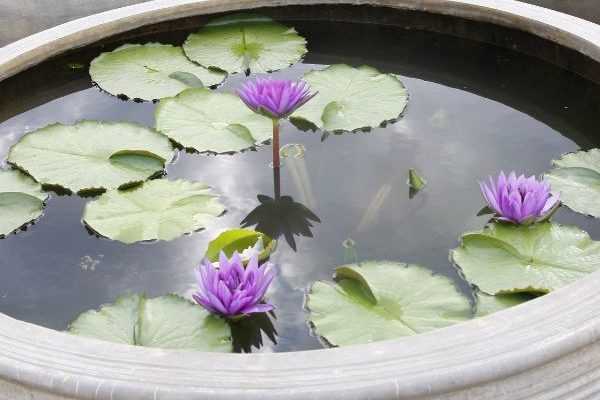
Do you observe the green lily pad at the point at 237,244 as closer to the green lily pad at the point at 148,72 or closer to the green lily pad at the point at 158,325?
the green lily pad at the point at 158,325

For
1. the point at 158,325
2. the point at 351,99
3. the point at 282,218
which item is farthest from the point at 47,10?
the point at 158,325

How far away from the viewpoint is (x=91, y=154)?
62.3 inches

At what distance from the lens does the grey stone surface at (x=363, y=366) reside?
34.9 inches

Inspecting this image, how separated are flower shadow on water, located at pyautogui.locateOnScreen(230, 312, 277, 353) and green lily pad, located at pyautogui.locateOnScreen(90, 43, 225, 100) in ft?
2.48

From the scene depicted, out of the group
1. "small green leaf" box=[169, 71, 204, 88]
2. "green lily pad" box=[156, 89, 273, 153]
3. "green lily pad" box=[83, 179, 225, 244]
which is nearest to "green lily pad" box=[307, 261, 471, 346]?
"green lily pad" box=[83, 179, 225, 244]

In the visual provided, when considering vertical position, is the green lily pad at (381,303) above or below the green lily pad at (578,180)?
below

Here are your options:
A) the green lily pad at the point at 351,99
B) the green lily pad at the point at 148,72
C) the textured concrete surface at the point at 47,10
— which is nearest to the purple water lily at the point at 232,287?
the green lily pad at the point at 351,99

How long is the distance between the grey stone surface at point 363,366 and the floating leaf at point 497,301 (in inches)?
6.4

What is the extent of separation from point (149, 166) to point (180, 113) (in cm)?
19

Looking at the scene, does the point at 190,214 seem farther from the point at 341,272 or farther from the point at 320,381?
the point at 320,381

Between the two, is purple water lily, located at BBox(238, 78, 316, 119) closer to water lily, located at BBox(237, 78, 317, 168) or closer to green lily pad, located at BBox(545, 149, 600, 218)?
water lily, located at BBox(237, 78, 317, 168)

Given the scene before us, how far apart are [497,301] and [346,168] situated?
1.47ft

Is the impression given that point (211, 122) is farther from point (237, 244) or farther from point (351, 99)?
point (237, 244)

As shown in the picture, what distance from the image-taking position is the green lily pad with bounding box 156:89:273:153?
1.61 metres
